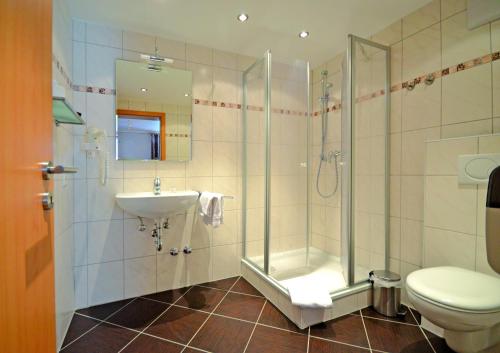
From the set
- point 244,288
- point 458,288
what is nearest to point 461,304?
point 458,288

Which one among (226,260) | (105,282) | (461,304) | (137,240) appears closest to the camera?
(461,304)

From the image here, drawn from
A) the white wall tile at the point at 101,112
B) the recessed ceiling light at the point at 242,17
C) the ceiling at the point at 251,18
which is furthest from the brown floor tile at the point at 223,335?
the recessed ceiling light at the point at 242,17

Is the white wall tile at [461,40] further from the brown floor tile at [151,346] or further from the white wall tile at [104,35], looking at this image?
the brown floor tile at [151,346]

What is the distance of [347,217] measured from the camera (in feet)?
6.12

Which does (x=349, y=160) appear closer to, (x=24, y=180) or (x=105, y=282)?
(x=24, y=180)

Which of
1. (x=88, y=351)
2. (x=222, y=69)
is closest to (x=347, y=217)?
(x=222, y=69)

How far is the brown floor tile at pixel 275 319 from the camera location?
1.66 meters

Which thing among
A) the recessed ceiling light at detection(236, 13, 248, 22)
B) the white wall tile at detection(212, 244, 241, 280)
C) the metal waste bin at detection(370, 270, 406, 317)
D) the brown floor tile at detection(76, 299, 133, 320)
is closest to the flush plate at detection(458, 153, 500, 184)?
the metal waste bin at detection(370, 270, 406, 317)

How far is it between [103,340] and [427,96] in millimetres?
2783

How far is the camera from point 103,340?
155cm

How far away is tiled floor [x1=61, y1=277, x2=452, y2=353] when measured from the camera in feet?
4.83

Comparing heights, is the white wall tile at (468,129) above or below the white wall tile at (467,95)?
below

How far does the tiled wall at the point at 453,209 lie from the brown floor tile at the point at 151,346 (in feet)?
5.81

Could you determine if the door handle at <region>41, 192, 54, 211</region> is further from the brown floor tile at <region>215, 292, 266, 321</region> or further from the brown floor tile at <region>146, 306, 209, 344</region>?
the brown floor tile at <region>215, 292, 266, 321</region>
